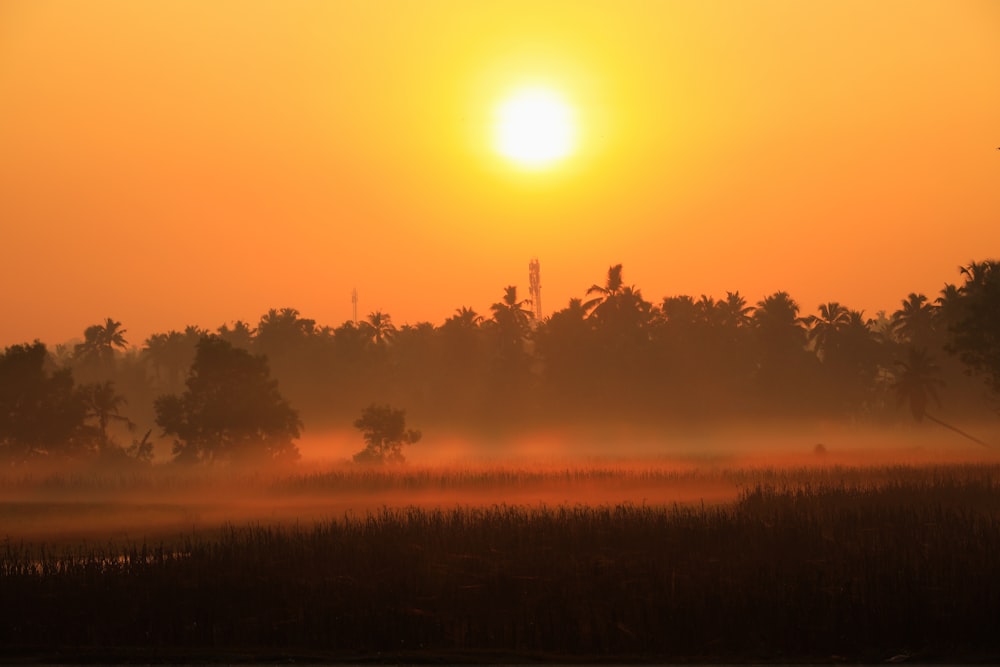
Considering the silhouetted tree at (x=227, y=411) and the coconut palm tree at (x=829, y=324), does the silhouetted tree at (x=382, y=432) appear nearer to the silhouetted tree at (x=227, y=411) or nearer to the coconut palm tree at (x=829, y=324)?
the silhouetted tree at (x=227, y=411)

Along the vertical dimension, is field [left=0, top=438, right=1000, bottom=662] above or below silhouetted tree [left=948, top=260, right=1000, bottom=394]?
below

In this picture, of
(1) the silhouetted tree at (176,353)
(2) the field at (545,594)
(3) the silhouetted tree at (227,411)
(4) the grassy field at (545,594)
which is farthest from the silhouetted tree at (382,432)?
(1) the silhouetted tree at (176,353)

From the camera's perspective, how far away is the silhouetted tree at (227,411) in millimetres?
71938

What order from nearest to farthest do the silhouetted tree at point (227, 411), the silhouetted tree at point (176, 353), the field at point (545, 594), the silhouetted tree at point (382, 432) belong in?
1. the field at point (545, 594)
2. the silhouetted tree at point (227, 411)
3. the silhouetted tree at point (382, 432)
4. the silhouetted tree at point (176, 353)

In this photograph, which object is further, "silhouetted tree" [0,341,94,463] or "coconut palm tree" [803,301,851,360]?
"coconut palm tree" [803,301,851,360]

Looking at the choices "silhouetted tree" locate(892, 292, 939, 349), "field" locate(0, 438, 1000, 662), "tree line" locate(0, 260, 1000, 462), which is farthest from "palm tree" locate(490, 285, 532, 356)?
"field" locate(0, 438, 1000, 662)

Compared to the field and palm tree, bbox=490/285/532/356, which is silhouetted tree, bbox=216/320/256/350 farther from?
the field

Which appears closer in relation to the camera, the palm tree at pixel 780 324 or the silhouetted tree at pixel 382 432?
the silhouetted tree at pixel 382 432

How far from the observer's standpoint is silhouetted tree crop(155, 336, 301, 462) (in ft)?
236

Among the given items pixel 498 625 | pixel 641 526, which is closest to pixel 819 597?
pixel 498 625

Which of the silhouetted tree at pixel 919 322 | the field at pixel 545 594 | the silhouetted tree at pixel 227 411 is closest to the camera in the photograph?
the field at pixel 545 594

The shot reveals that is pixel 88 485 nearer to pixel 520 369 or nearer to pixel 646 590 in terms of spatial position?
pixel 646 590

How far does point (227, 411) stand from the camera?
236 feet

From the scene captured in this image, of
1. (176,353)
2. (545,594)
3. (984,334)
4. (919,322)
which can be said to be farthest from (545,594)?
(176,353)
